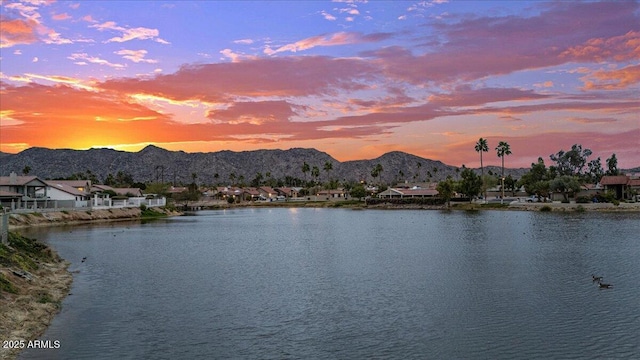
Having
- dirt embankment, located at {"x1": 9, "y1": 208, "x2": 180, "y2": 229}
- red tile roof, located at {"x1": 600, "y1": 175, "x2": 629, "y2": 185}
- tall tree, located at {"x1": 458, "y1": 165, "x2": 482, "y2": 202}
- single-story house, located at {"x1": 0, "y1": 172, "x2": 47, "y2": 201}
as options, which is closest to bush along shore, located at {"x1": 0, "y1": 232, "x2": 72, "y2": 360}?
dirt embankment, located at {"x1": 9, "y1": 208, "x2": 180, "y2": 229}

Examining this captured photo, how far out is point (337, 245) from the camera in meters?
65.8

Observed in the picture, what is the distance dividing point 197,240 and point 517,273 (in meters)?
45.2

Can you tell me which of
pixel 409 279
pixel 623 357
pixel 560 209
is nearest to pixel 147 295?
pixel 409 279

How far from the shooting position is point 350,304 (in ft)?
101

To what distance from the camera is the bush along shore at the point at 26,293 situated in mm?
21969

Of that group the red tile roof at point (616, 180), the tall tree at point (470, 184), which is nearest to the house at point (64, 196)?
the tall tree at point (470, 184)

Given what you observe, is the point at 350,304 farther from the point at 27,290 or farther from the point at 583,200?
the point at 583,200

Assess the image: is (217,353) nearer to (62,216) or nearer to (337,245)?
(337,245)

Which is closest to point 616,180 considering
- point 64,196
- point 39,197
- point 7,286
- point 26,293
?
point 64,196

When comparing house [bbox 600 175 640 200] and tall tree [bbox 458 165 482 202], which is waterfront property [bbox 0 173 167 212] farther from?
house [bbox 600 175 640 200]

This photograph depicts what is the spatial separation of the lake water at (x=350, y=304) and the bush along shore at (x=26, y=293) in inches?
31.3

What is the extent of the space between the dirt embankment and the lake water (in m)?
33.0

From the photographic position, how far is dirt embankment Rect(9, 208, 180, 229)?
85256mm

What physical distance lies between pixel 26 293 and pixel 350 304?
59.8ft
